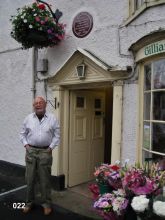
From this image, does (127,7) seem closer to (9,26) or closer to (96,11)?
(96,11)

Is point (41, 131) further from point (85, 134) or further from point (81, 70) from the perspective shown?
point (85, 134)

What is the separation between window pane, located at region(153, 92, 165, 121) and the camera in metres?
4.85

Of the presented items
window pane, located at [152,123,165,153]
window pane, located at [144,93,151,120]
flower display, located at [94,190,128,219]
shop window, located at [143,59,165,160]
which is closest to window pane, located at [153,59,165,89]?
shop window, located at [143,59,165,160]

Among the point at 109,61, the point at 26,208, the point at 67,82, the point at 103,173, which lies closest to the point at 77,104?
the point at 67,82

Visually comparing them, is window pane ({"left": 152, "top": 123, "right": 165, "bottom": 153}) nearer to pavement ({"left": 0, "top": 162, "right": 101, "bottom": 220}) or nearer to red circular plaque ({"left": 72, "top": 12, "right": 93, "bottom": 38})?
pavement ({"left": 0, "top": 162, "right": 101, "bottom": 220})

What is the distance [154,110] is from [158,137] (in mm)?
414

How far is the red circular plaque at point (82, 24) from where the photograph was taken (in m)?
6.12

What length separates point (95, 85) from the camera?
20.0ft

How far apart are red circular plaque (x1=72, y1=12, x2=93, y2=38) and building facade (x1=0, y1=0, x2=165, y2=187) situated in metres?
0.07

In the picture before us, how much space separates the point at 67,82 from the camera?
6398 mm

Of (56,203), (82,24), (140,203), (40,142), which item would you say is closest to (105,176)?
(140,203)

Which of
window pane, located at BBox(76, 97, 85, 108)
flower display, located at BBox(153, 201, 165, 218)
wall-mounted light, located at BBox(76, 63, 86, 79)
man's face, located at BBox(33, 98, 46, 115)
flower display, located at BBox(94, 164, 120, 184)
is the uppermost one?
wall-mounted light, located at BBox(76, 63, 86, 79)

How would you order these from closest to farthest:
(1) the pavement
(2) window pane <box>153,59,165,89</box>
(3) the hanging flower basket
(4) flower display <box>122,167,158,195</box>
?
1. (4) flower display <box>122,167,158,195</box>
2. (2) window pane <box>153,59,165,89</box>
3. (1) the pavement
4. (3) the hanging flower basket

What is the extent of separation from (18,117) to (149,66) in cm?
377
